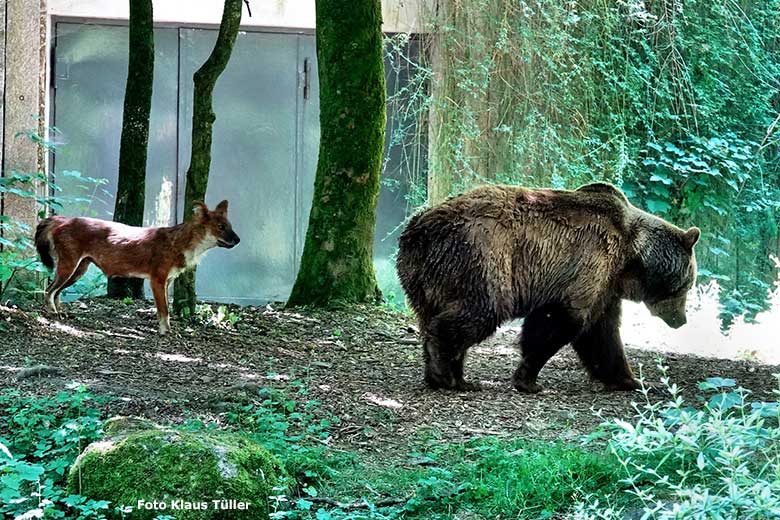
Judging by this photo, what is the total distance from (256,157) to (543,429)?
25.7 ft

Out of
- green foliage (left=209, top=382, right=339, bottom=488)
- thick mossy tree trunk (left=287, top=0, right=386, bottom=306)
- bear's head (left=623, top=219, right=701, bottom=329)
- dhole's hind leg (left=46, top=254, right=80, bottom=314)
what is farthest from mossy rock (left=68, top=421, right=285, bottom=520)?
thick mossy tree trunk (left=287, top=0, right=386, bottom=306)

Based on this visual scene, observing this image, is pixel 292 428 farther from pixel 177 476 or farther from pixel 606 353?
pixel 606 353

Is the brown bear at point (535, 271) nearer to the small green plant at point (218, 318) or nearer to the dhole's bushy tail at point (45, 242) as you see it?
the small green plant at point (218, 318)

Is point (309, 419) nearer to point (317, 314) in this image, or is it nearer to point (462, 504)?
point (462, 504)

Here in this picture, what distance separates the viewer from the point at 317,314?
971cm

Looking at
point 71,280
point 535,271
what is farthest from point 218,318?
point 535,271

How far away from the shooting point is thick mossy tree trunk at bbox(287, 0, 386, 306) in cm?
998

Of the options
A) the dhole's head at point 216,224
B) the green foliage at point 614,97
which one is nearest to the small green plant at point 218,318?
the dhole's head at point 216,224

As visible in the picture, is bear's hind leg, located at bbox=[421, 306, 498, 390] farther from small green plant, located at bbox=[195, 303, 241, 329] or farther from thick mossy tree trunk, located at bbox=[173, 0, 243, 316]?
thick mossy tree trunk, located at bbox=[173, 0, 243, 316]

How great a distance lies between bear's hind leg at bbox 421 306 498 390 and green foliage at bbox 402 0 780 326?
5107mm

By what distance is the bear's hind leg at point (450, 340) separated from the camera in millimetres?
7266

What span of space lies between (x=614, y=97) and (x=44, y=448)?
9.01 metres

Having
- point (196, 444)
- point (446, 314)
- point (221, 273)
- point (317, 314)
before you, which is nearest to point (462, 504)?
point (196, 444)

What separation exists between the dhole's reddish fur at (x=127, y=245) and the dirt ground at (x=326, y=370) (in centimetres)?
45
